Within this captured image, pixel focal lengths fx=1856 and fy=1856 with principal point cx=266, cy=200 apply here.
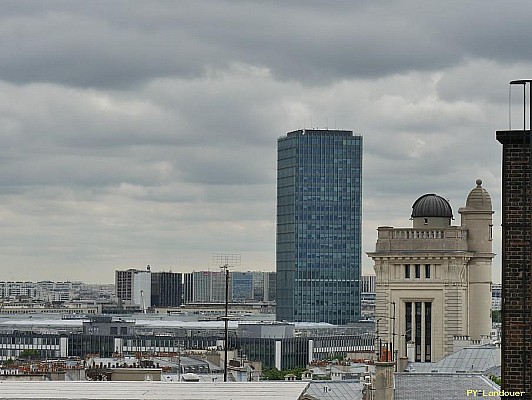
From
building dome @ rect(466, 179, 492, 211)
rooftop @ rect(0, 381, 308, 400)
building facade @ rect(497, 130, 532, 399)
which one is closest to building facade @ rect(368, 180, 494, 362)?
building dome @ rect(466, 179, 492, 211)

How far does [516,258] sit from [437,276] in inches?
2869

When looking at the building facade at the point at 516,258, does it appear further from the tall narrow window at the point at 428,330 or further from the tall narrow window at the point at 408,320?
the tall narrow window at the point at 408,320

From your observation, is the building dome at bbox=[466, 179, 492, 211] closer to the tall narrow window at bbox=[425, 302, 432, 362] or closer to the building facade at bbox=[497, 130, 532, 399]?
the tall narrow window at bbox=[425, 302, 432, 362]

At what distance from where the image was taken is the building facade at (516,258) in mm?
32250

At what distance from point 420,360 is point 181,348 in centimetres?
9367

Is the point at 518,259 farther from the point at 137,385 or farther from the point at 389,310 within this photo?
the point at 389,310

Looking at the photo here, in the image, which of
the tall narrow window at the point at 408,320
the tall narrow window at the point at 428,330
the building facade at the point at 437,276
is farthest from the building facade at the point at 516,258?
the building facade at the point at 437,276

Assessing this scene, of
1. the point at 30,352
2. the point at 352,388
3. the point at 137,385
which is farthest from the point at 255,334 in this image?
the point at 137,385

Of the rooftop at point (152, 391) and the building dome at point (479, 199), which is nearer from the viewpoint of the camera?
the rooftop at point (152, 391)

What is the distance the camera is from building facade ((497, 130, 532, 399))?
3225 centimetres

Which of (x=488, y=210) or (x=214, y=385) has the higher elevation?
(x=488, y=210)

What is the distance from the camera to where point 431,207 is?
351 feet

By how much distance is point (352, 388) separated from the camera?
68.7 meters

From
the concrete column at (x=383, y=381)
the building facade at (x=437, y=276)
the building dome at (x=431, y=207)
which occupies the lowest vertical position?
the concrete column at (x=383, y=381)
